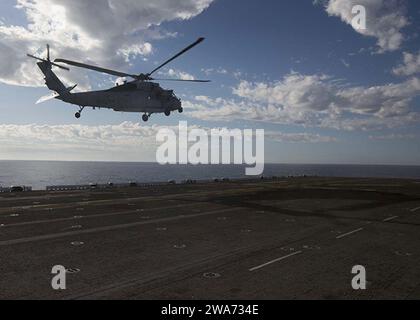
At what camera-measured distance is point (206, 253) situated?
18.4m

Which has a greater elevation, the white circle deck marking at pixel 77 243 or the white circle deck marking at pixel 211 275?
the white circle deck marking at pixel 77 243

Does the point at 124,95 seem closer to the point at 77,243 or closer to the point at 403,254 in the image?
the point at 77,243

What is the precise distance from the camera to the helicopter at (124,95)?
43000 mm

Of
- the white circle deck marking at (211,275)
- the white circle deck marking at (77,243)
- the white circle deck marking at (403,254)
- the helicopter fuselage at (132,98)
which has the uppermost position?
the helicopter fuselage at (132,98)

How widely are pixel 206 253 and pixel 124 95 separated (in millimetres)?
30192

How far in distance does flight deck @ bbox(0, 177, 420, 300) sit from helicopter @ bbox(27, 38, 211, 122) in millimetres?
14657

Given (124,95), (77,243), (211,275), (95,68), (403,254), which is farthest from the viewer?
(124,95)

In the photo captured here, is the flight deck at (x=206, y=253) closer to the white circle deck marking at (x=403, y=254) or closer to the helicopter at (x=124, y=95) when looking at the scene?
the white circle deck marking at (x=403, y=254)

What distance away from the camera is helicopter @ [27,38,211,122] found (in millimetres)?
43000

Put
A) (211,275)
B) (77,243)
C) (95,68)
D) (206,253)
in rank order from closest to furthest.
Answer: (211,275) < (206,253) < (77,243) < (95,68)

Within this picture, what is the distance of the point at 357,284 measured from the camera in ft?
46.0

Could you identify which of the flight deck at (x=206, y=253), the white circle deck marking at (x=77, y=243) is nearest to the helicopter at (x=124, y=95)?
the flight deck at (x=206, y=253)

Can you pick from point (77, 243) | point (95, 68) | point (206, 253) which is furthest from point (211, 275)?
point (95, 68)

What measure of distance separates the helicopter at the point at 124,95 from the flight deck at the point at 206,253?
14657mm
